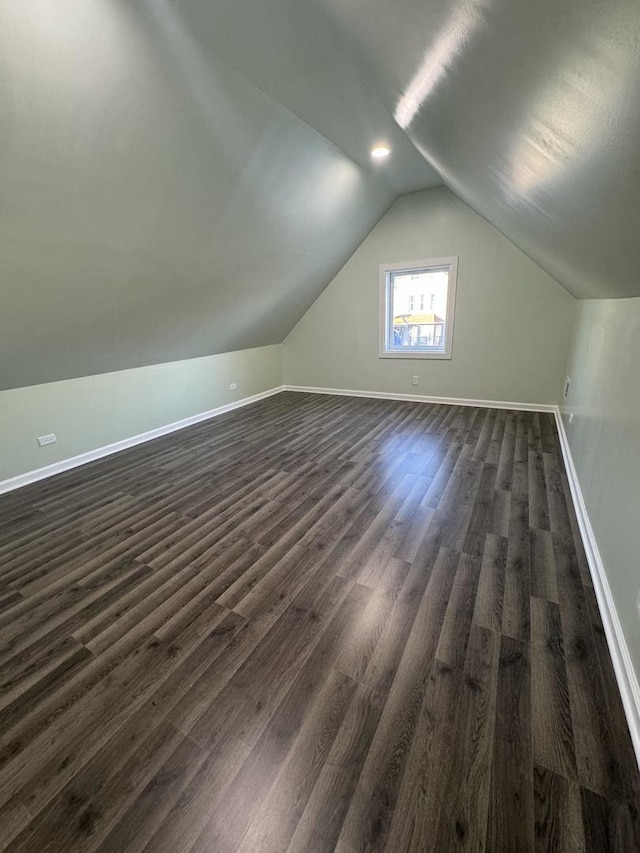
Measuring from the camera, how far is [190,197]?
2.38m

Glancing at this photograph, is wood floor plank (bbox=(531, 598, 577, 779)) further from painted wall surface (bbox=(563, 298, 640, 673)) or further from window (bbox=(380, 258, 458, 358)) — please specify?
window (bbox=(380, 258, 458, 358))

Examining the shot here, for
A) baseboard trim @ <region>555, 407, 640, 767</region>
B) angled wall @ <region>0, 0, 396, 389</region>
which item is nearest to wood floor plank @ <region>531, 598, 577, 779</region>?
baseboard trim @ <region>555, 407, 640, 767</region>

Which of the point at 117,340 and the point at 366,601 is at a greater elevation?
the point at 117,340

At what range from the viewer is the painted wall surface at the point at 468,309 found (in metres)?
4.24

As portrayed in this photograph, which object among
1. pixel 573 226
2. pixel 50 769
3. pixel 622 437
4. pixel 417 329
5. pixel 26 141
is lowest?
pixel 50 769

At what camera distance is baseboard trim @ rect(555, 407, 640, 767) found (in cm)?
115

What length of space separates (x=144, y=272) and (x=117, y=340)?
83 cm

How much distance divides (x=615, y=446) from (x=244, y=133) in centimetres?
283

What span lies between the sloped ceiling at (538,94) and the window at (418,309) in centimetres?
294

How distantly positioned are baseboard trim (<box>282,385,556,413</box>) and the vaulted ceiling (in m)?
2.56

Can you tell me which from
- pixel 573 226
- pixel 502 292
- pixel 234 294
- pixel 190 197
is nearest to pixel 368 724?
pixel 573 226

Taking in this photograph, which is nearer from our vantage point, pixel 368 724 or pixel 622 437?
pixel 368 724

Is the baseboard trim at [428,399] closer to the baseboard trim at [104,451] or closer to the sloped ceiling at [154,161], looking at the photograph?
the baseboard trim at [104,451]

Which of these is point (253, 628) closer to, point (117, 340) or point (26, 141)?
point (26, 141)
